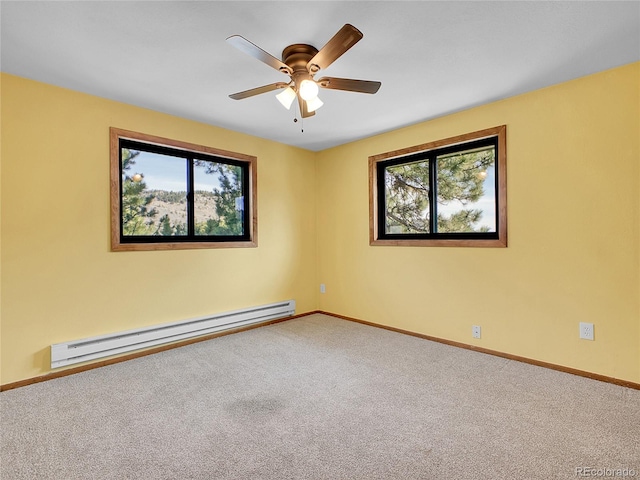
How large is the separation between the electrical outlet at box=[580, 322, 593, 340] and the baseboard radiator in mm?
2992

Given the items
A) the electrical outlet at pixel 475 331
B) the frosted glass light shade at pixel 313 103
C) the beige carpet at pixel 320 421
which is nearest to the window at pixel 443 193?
the electrical outlet at pixel 475 331

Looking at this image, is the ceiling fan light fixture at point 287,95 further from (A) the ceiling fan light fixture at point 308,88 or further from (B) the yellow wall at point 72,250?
(B) the yellow wall at point 72,250

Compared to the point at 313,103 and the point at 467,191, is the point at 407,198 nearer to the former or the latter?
the point at 467,191

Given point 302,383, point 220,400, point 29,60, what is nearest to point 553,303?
point 302,383

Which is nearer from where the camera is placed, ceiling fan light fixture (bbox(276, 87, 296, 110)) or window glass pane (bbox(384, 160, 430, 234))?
ceiling fan light fixture (bbox(276, 87, 296, 110))

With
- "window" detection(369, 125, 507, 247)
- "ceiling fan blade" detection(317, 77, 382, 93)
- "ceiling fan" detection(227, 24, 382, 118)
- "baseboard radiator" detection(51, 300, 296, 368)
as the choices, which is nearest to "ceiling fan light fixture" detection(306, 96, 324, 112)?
"ceiling fan" detection(227, 24, 382, 118)

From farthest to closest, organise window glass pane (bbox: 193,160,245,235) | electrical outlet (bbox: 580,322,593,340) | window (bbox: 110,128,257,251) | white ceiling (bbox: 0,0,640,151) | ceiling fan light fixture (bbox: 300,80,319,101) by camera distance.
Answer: window glass pane (bbox: 193,160,245,235)
window (bbox: 110,128,257,251)
electrical outlet (bbox: 580,322,593,340)
ceiling fan light fixture (bbox: 300,80,319,101)
white ceiling (bbox: 0,0,640,151)

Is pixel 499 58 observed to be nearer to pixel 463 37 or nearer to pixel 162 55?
pixel 463 37

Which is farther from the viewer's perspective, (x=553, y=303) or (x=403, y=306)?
(x=403, y=306)

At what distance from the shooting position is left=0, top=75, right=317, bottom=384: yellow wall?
8.04ft

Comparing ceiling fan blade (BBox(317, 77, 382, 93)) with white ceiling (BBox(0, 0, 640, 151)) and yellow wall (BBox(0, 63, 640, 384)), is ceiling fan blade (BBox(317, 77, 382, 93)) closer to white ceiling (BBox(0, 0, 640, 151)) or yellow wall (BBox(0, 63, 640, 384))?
white ceiling (BBox(0, 0, 640, 151))

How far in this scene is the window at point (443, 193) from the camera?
308 centimetres

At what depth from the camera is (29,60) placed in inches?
87.9

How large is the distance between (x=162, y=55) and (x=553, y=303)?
3.46m
